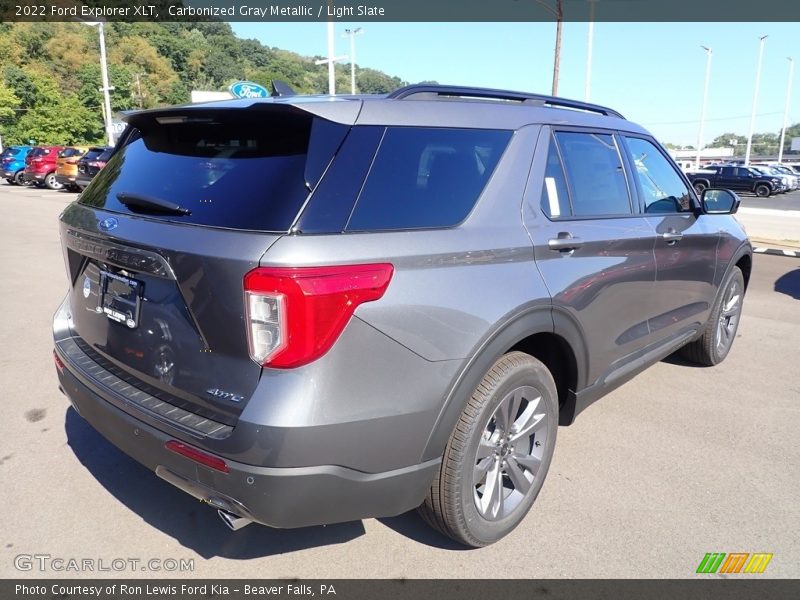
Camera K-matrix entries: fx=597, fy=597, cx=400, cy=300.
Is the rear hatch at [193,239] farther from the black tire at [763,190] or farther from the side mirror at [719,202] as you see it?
the black tire at [763,190]

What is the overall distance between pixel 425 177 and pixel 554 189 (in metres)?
0.84

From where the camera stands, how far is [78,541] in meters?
2.62

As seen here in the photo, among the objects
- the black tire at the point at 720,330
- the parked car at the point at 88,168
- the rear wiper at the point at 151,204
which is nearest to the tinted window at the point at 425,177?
the rear wiper at the point at 151,204

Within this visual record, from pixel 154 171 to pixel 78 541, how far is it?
1.65 metres

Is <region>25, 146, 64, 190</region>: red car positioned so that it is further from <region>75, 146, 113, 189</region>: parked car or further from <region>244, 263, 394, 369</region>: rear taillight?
<region>244, 263, 394, 369</region>: rear taillight

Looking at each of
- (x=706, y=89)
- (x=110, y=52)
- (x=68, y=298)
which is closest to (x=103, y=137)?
(x=110, y=52)

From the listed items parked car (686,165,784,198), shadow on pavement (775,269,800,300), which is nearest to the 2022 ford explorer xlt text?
shadow on pavement (775,269,800,300)

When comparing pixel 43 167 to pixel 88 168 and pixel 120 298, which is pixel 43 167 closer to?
pixel 88 168

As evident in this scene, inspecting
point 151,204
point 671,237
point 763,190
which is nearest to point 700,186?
point 671,237

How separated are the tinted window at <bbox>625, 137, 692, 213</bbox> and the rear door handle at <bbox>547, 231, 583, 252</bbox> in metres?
1.07

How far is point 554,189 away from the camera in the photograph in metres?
2.85

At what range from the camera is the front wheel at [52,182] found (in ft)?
87.0

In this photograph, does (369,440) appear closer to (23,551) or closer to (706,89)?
(23,551)

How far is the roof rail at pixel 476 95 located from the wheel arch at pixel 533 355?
99cm
